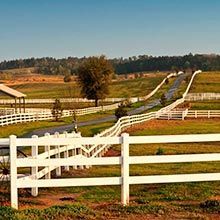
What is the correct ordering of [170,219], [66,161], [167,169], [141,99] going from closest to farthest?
1. [170,219]
2. [66,161]
3. [167,169]
4. [141,99]

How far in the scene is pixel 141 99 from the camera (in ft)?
332

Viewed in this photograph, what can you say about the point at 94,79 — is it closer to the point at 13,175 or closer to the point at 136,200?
the point at 136,200

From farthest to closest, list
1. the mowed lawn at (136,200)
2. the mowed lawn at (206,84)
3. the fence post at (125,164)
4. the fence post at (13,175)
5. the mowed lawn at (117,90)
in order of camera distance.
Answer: the mowed lawn at (117,90) → the mowed lawn at (206,84) → the fence post at (125,164) → the fence post at (13,175) → the mowed lawn at (136,200)

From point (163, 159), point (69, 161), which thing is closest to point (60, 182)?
point (69, 161)

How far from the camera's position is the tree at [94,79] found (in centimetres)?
7888

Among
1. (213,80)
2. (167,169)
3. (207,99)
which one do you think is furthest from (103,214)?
(213,80)

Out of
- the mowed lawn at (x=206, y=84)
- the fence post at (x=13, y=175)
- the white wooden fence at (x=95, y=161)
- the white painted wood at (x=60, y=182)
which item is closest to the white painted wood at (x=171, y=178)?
the white wooden fence at (x=95, y=161)

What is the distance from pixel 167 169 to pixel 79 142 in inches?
320

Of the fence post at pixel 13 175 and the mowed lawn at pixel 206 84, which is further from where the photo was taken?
the mowed lawn at pixel 206 84

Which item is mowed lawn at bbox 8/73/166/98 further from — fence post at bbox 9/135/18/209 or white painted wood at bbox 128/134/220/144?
fence post at bbox 9/135/18/209

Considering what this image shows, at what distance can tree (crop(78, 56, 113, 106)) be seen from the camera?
259 feet

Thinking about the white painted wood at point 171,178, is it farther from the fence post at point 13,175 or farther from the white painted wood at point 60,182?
the fence post at point 13,175

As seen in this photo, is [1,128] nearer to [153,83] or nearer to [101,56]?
[101,56]

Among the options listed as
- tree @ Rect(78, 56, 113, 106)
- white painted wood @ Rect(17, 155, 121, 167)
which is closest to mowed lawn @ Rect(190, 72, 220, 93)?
tree @ Rect(78, 56, 113, 106)
